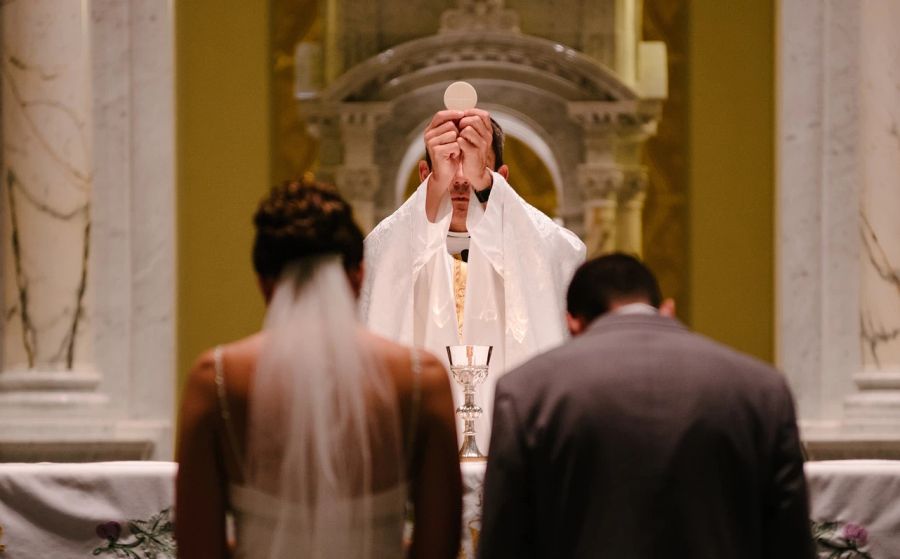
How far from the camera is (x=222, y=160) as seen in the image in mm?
→ 10055

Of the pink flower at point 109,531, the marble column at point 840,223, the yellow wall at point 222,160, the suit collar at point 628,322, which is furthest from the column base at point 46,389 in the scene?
the suit collar at point 628,322

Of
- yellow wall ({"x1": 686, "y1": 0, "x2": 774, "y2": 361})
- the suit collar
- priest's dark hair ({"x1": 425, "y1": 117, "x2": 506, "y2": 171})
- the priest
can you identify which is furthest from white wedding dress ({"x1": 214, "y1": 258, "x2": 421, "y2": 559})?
yellow wall ({"x1": 686, "y1": 0, "x2": 774, "y2": 361})

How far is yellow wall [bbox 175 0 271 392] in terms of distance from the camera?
32.6ft

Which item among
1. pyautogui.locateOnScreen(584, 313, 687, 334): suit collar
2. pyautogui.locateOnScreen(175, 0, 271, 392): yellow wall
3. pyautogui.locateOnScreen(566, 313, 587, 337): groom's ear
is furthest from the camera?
pyautogui.locateOnScreen(175, 0, 271, 392): yellow wall

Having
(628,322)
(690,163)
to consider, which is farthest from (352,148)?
(628,322)

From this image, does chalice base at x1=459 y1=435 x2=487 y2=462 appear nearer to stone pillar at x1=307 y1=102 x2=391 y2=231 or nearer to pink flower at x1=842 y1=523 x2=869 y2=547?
pink flower at x1=842 y1=523 x2=869 y2=547

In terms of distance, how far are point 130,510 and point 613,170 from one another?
5.97 m

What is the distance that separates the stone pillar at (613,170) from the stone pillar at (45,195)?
4.10 meters

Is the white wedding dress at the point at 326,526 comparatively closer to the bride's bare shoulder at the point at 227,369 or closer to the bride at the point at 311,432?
the bride at the point at 311,432

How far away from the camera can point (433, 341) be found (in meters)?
4.87

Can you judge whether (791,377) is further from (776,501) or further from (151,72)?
(776,501)

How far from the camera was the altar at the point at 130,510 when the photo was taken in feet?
13.1

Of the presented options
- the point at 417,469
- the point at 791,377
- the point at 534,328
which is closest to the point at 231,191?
the point at 791,377

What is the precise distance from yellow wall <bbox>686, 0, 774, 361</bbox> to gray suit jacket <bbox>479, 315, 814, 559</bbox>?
747 centimetres
